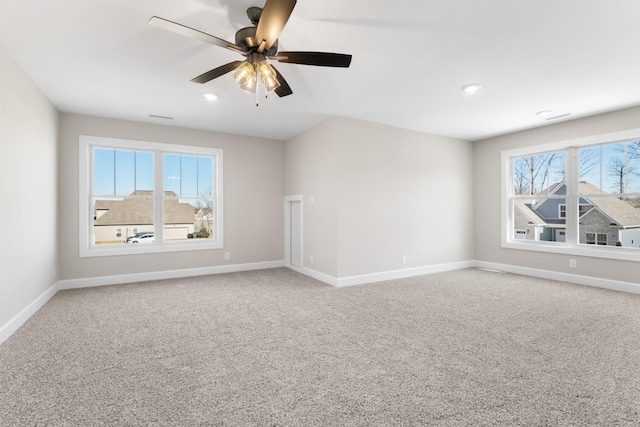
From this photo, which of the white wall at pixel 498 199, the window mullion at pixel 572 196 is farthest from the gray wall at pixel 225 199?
the window mullion at pixel 572 196

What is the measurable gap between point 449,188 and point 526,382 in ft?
15.0

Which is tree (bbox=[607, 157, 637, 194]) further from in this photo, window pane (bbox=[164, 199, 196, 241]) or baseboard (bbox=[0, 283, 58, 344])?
baseboard (bbox=[0, 283, 58, 344])

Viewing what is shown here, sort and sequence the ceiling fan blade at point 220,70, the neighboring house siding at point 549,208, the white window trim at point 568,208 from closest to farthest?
1. the ceiling fan blade at point 220,70
2. the white window trim at point 568,208
3. the neighboring house siding at point 549,208

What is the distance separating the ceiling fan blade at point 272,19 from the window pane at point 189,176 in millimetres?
4102

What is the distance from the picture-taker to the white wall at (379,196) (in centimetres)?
490

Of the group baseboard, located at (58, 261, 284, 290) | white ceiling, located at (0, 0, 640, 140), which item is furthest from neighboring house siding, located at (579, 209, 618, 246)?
baseboard, located at (58, 261, 284, 290)

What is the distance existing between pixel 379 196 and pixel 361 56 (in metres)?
2.66

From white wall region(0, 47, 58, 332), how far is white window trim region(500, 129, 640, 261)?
24.0ft

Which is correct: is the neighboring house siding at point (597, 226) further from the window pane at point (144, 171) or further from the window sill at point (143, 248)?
the window pane at point (144, 171)

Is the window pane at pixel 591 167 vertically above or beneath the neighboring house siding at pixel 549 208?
above

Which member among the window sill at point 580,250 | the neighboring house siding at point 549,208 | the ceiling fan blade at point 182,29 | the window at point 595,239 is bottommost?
the window sill at point 580,250

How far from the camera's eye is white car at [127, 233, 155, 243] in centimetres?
530

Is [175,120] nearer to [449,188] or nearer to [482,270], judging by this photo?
[449,188]

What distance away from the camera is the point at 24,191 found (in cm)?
337
